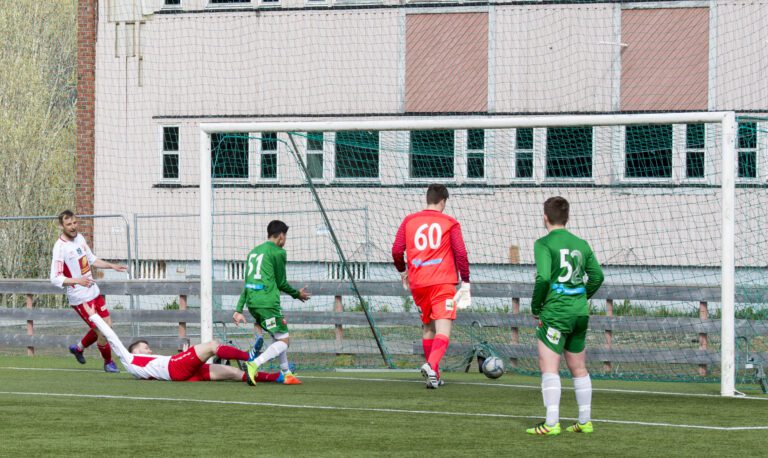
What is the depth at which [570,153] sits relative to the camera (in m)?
26.6

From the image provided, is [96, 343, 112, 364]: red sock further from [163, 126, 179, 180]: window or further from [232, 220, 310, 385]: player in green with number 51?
[163, 126, 179, 180]: window

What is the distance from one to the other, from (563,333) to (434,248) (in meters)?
3.78

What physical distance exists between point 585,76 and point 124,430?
824 inches

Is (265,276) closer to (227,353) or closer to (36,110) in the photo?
(227,353)

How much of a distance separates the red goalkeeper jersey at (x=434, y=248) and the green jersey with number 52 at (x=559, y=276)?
3.48m

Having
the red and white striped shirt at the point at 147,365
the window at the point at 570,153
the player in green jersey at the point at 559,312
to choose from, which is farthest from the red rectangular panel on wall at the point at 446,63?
the player in green jersey at the point at 559,312

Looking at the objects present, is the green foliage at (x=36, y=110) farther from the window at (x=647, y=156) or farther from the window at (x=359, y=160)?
the window at (x=647, y=156)


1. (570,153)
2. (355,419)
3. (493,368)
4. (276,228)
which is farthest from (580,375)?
(570,153)

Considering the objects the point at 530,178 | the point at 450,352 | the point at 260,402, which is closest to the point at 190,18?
the point at 530,178

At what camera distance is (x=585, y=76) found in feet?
94.9

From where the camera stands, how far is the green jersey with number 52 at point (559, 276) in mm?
9406

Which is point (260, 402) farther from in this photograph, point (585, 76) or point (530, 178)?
point (585, 76)

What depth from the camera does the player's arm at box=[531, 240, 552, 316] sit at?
30.8ft

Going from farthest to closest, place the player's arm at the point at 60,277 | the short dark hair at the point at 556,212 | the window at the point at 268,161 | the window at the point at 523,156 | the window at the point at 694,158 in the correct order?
the window at the point at 268,161
the window at the point at 523,156
the window at the point at 694,158
the player's arm at the point at 60,277
the short dark hair at the point at 556,212
